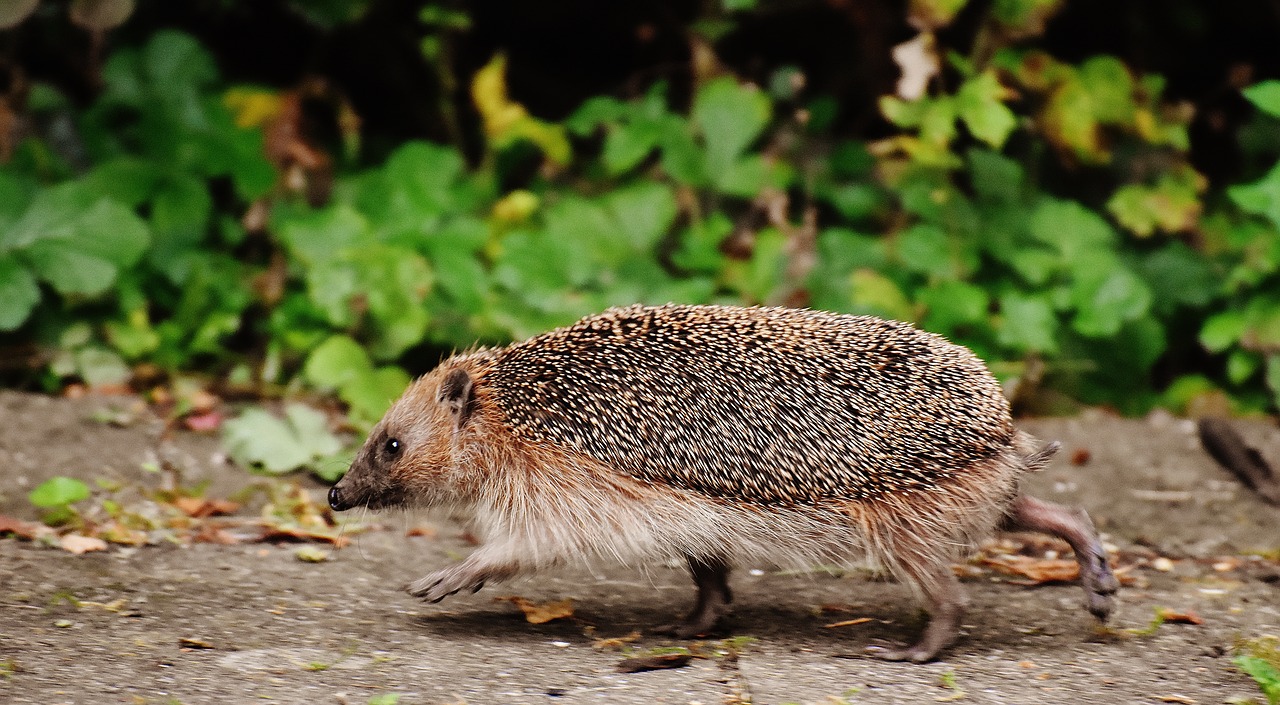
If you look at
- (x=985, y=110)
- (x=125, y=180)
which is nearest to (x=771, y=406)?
(x=985, y=110)

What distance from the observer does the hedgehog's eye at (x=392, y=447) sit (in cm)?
479

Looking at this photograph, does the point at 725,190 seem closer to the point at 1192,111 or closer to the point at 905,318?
the point at 905,318

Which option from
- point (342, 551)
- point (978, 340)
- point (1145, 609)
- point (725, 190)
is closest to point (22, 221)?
point (342, 551)

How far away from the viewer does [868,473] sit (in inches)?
165

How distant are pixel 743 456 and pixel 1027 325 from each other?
9.17 feet

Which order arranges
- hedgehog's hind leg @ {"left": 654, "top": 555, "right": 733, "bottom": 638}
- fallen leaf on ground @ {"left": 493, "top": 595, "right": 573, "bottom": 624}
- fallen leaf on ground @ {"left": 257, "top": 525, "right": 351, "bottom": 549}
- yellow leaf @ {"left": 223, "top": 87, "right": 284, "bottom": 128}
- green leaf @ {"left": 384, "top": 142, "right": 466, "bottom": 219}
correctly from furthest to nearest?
yellow leaf @ {"left": 223, "top": 87, "right": 284, "bottom": 128} → green leaf @ {"left": 384, "top": 142, "right": 466, "bottom": 219} → fallen leaf on ground @ {"left": 257, "top": 525, "right": 351, "bottom": 549} → fallen leaf on ground @ {"left": 493, "top": 595, "right": 573, "bottom": 624} → hedgehog's hind leg @ {"left": 654, "top": 555, "right": 733, "bottom": 638}

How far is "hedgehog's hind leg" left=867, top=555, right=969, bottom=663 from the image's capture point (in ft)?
13.8

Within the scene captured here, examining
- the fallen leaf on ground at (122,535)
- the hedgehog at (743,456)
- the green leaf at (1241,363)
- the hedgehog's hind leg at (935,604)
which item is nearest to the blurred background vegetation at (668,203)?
the green leaf at (1241,363)

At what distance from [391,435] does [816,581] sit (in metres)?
1.71

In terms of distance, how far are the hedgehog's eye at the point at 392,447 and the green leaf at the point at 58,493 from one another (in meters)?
1.30

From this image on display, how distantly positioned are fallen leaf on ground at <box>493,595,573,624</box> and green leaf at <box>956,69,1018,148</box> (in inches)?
126

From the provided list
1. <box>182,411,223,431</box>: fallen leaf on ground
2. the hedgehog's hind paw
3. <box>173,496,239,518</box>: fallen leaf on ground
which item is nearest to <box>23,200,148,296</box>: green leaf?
<box>182,411,223,431</box>: fallen leaf on ground

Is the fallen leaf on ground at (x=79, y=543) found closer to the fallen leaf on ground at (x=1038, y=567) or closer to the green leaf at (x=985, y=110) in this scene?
the fallen leaf on ground at (x=1038, y=567)

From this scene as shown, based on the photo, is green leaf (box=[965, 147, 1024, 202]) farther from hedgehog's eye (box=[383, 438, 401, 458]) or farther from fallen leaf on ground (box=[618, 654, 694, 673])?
fallen leaf on ground (box=[618, 654, 694, 673])
